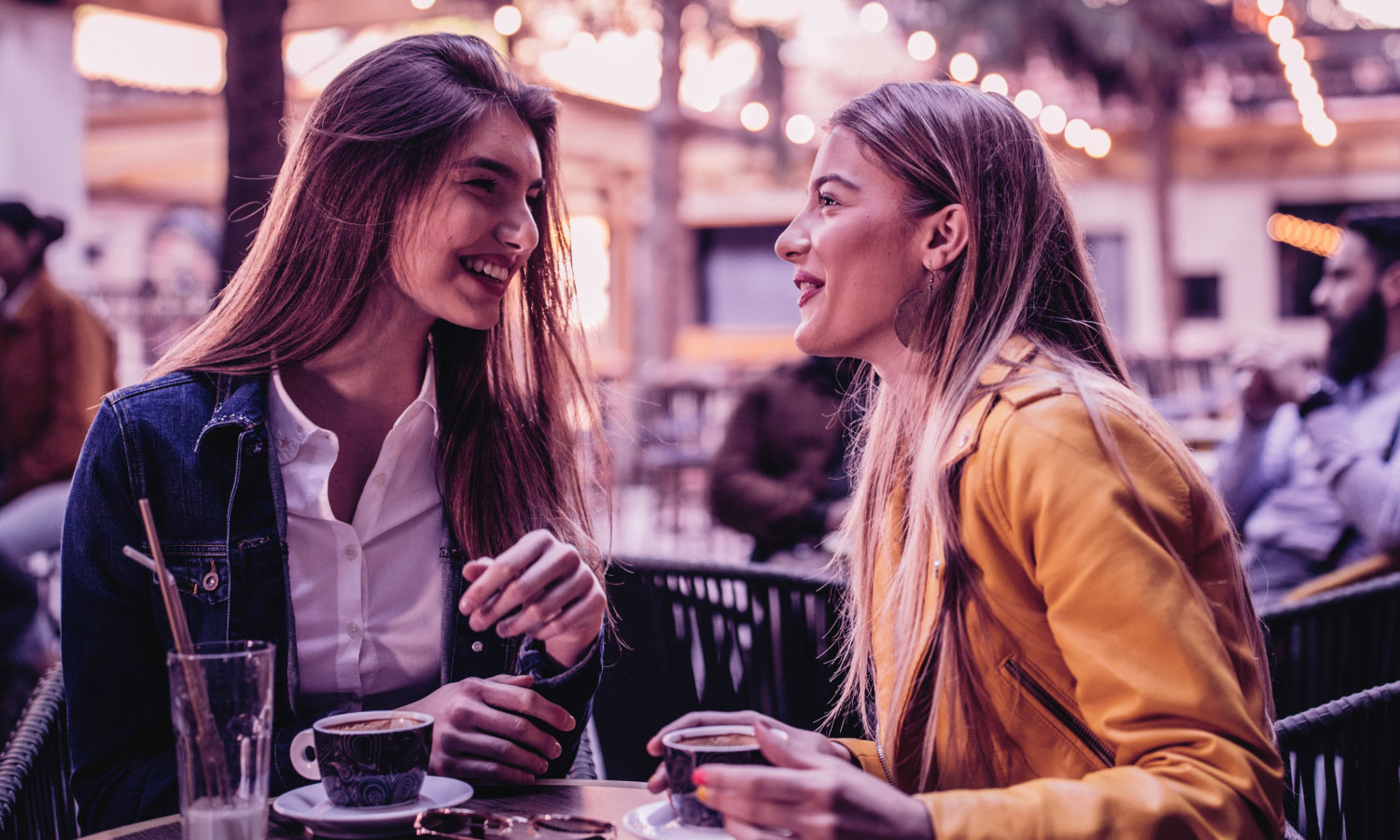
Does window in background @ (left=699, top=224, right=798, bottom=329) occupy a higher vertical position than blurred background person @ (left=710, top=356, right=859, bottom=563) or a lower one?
higher

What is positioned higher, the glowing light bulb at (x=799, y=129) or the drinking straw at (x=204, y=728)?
the glowing light bulb at (x=799, y=129)

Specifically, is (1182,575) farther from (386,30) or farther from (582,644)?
(386,30)

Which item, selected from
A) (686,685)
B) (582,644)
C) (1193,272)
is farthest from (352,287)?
(1193,272)

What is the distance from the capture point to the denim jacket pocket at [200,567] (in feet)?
A: 5.90

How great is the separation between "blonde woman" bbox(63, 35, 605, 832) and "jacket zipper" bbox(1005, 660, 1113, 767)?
522 millimetres

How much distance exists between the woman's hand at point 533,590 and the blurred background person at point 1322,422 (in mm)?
2574

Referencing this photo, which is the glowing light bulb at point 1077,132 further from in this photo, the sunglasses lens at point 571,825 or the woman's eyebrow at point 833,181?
the sunglasses lens at point 571,825

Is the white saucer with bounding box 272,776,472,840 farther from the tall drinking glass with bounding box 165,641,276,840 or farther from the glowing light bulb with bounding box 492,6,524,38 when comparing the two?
the glowing light bulb with bounding box 492,6,524,38

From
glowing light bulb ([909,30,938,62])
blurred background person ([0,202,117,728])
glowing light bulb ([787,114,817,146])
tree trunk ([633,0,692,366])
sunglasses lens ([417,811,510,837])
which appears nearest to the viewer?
sunglasses lens ([417,811,510,837])

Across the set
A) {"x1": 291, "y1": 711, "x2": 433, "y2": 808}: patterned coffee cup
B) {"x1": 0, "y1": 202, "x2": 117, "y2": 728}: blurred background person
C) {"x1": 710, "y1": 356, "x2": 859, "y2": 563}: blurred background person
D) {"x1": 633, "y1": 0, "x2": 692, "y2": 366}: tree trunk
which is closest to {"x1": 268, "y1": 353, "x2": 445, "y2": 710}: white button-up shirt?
{"x1": 291, "y1": 711, "x2": 433, "y2": 808}: patterned coffee cup

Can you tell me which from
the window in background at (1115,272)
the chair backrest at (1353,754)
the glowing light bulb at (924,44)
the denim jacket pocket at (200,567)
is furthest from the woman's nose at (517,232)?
the window in background at (1115,272)

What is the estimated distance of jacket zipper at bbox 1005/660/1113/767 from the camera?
1347 mm

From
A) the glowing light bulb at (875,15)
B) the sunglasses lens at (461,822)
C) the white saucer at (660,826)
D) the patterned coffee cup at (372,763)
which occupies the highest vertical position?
the glowing light bulb at (875,15)

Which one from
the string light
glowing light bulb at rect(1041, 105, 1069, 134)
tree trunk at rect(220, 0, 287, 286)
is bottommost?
tree trunk at rect(220, 0, 287, 286)
